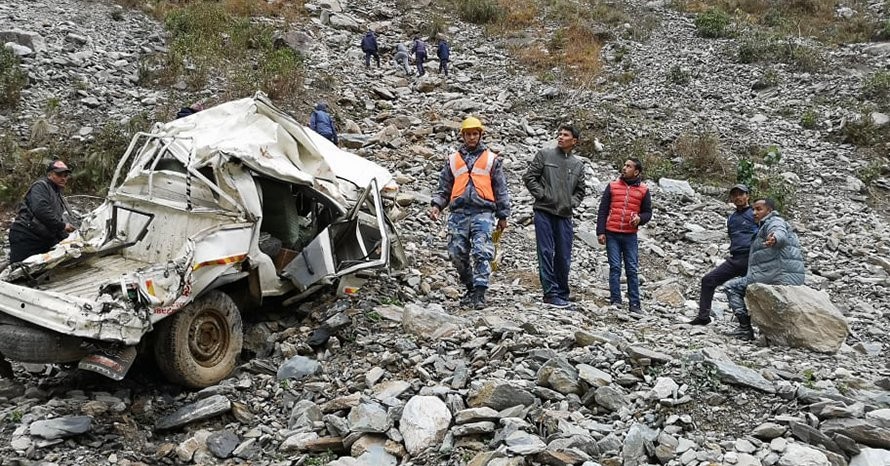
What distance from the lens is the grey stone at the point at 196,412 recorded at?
13.8ft

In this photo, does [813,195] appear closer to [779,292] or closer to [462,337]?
[779,292]

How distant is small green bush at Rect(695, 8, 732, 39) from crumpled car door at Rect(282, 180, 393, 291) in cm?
1573

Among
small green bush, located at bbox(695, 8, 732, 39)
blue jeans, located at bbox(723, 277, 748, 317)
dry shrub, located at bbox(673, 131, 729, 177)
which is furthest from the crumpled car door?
small green bush, located at bbox(695, 8, 732, 39)

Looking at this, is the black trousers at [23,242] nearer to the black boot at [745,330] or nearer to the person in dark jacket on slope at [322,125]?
the person in dark jacket on slope at [322,125]

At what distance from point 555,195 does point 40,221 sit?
184 inches

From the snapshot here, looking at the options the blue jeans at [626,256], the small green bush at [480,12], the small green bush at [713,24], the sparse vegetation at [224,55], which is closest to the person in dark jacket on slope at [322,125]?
the sparse vegetation at [224,55]

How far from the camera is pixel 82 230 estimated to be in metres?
5.41

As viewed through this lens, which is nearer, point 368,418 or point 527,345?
point 368,418

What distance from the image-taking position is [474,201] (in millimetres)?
5590

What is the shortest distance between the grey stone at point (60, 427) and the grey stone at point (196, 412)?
1.40 ft

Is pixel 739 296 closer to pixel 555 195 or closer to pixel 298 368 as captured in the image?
pixel 555 195

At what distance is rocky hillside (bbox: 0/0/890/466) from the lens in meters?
3.50

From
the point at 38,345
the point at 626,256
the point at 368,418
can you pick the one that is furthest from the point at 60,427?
the point at 626,256

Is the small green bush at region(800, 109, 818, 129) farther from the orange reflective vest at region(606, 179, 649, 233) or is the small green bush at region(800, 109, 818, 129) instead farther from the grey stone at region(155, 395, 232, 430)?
the grey stone at region(155, 395, 232, 430)
